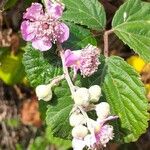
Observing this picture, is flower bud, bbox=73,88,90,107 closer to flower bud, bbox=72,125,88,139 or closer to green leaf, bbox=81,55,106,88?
flower bud, bbox=72,125,88,139


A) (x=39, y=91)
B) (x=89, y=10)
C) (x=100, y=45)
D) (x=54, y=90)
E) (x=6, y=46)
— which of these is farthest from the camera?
(x=6, y=46)

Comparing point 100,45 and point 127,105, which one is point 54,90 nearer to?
point 127,105

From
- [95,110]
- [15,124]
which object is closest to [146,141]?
[15,124]

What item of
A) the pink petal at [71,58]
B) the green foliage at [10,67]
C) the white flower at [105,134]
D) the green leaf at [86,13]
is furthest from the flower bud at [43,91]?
the green foliage at [10,67]

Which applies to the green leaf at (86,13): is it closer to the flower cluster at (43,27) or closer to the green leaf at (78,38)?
the green leaf at (78,38)

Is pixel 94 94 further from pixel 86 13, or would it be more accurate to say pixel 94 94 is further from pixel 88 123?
pixel 86 13

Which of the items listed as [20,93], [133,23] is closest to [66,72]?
[133,23]
